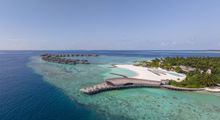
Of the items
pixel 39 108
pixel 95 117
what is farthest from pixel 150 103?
pixel 39 108

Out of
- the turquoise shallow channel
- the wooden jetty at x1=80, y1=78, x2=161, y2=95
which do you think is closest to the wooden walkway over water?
the wooden jetty at x1=80, y1=78, x2=161, y2=95

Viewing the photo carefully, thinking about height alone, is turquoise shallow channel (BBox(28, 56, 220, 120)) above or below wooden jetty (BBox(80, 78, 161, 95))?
below

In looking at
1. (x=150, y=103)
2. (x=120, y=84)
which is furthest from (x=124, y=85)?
(x=150, y=103)

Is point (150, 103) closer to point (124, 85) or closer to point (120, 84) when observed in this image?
point (124, 85)

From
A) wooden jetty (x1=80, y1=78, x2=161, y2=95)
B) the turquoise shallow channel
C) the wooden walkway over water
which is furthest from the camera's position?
wooden jetty (x1=80, y1=78, x2=161, y2=95)

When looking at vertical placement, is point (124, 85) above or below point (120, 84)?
below

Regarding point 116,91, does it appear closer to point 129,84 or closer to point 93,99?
point 129,84

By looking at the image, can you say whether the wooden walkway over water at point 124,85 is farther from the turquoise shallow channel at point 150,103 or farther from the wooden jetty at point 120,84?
the turquoise shallow channel at point 150,103

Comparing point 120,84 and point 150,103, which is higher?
point 120,84

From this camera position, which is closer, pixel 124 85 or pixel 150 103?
pixel 150 103

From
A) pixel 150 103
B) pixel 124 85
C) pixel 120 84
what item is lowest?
pixel 150 103

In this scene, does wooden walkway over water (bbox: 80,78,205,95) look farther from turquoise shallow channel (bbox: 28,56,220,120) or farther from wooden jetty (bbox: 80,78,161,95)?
turquoise shallow channel (bbox: 28,56,220,120)
